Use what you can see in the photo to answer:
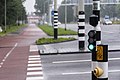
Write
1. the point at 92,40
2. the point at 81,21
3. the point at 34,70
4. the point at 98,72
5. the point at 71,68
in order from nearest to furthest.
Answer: the point at 98,72
the point at 92,40
the point at 34,70
the point at 71,68
the point at 81,21

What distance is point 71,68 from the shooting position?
15.3 meters

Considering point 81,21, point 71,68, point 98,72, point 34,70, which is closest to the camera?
point 98,72

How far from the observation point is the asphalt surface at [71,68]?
43.0ft

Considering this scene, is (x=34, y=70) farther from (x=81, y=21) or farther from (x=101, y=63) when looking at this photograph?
(x=81, y=21)

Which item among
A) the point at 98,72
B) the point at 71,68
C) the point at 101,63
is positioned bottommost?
the point at 71,68

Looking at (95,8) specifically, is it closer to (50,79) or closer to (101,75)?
(101,75)

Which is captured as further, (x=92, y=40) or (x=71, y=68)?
(x=71, y=68)

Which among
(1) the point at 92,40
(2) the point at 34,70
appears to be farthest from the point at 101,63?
(2) the point at 34,70

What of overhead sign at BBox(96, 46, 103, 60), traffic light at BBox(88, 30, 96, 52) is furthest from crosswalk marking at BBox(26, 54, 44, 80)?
overhead sign at BBox(96, 46, 103, 60)

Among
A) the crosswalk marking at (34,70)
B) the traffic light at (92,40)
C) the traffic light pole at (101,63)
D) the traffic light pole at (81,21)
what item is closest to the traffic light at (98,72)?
the traffic light pole at (101,63)

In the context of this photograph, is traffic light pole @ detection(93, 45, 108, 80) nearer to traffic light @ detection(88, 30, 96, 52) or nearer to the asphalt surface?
traffic light @ detection(88, 30, 96, 52)

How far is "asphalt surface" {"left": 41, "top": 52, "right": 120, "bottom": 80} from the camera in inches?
516

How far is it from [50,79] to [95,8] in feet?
13.1

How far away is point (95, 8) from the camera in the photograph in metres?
9.42
